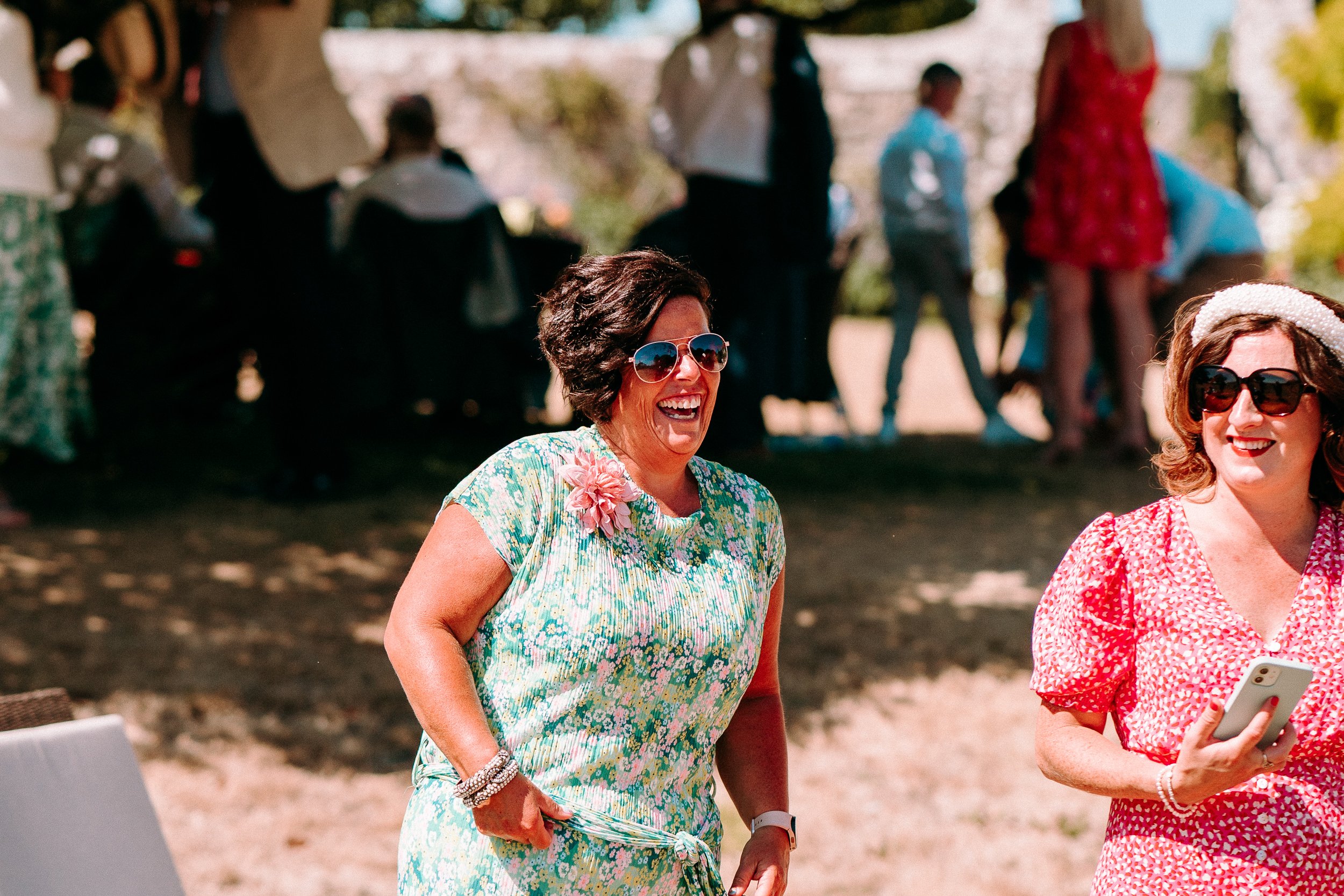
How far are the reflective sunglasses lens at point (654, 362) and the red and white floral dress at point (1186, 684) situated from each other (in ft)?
1.99

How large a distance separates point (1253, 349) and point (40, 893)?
175cm

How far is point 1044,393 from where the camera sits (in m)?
7.98

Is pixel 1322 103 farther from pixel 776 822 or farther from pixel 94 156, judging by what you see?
pixel 776 822

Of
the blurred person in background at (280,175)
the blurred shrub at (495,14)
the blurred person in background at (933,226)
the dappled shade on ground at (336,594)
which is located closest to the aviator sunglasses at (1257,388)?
the dappled shade on ground at (336,594)

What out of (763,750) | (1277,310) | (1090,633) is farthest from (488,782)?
(1277,310)

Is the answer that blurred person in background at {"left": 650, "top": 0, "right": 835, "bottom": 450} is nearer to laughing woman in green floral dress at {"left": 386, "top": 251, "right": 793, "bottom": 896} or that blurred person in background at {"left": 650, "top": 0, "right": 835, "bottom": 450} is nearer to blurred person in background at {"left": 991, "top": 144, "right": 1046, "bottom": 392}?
blurred person in background at {"left": 991, "top": 144, "right": 1046, "bottom": 392}

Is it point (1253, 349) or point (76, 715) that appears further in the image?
point (76, 715)

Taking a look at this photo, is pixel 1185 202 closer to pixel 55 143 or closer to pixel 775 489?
pixel 775 489

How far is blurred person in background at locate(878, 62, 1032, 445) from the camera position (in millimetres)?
7988

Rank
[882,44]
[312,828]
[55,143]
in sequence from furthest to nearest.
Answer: [882,44], [55,143], [312,828]

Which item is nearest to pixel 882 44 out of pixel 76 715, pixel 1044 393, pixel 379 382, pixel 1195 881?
pixel 1044 393

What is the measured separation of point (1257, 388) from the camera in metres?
1.73

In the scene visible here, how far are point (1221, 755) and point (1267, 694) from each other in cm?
9

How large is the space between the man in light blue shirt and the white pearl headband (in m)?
5.70
